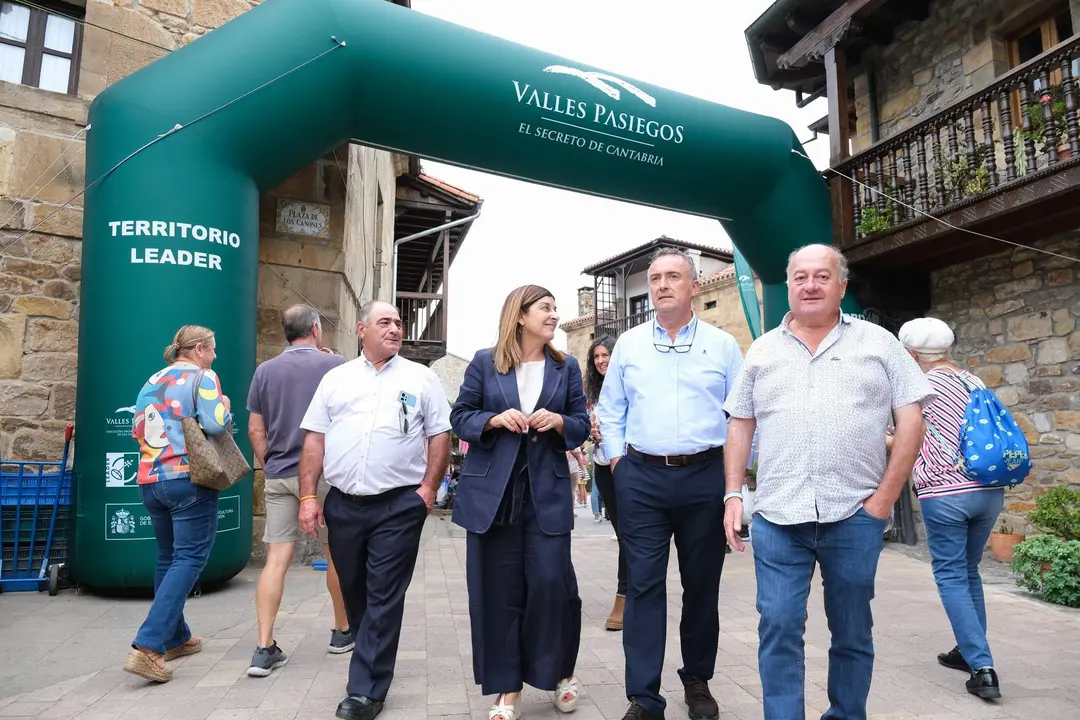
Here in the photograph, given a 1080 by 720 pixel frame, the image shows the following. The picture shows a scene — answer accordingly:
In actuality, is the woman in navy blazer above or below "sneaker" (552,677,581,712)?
above

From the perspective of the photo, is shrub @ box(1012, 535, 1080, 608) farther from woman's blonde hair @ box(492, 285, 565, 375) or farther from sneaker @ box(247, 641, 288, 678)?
sneaker @ box(247, 641, 288, 678)

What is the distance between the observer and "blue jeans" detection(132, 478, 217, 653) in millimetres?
3246

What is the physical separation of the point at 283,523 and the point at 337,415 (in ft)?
2.94

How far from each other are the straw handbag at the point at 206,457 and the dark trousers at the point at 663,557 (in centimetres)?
184

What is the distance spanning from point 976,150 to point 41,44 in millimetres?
8030

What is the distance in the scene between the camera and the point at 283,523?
144 inches

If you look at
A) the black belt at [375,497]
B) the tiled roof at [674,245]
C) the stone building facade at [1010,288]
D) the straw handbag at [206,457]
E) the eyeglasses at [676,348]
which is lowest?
the black belt at [375,497]

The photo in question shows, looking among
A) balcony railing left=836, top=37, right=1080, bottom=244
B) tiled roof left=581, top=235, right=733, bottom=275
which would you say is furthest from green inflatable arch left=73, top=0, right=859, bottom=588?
tiled roof left=581, top=235, right=733, bottom=275

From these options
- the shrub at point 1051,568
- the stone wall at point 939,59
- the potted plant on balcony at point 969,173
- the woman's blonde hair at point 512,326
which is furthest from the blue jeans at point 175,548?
the stone wall at point 939,59

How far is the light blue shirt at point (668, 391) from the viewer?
285 cm

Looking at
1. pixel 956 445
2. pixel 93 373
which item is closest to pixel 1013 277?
pixel 956 445

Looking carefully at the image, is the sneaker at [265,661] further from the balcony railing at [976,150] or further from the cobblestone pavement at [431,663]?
the balcony railing at [976,150]

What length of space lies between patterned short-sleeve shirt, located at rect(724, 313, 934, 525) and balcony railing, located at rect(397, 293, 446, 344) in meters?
13.1

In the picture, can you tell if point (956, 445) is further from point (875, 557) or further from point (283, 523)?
Result: point (283, 523)
